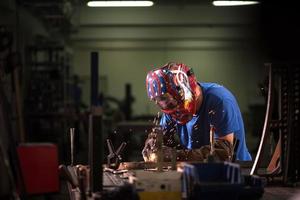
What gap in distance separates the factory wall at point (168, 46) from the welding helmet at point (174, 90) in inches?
306

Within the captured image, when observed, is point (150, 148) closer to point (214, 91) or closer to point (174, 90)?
point (174, 90)

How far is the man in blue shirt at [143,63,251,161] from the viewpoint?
2861 mm

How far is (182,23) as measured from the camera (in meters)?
11.0

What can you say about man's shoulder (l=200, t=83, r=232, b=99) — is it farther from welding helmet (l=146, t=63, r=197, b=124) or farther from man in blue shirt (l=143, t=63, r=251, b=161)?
welding helmet (l=146, t=63, r=197, b=124)

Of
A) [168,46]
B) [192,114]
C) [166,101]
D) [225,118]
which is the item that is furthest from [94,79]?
[168,46]

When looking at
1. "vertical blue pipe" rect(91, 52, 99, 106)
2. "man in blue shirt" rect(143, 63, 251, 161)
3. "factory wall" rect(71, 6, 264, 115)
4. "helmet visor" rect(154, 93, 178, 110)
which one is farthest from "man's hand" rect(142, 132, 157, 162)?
"factory wall" rect(71, 6, 264, 115)

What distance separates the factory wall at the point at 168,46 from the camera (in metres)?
10.8

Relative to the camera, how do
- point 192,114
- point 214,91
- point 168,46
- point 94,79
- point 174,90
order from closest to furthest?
point 94,79
point 174,90
point 192,114
point 214,91
point 168,46

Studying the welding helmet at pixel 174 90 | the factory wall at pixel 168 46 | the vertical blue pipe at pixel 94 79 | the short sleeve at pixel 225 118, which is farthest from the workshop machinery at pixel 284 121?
the factory wall at pixel 168 46

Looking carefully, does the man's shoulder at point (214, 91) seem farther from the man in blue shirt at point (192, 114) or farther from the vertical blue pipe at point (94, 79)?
the vertical blue pipe at point (94, 79)

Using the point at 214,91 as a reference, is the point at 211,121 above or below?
below

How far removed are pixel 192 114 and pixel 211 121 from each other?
139mm

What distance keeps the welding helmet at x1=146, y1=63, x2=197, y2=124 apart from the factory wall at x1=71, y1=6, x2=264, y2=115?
7.77 m

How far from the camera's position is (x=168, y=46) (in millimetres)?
12867
